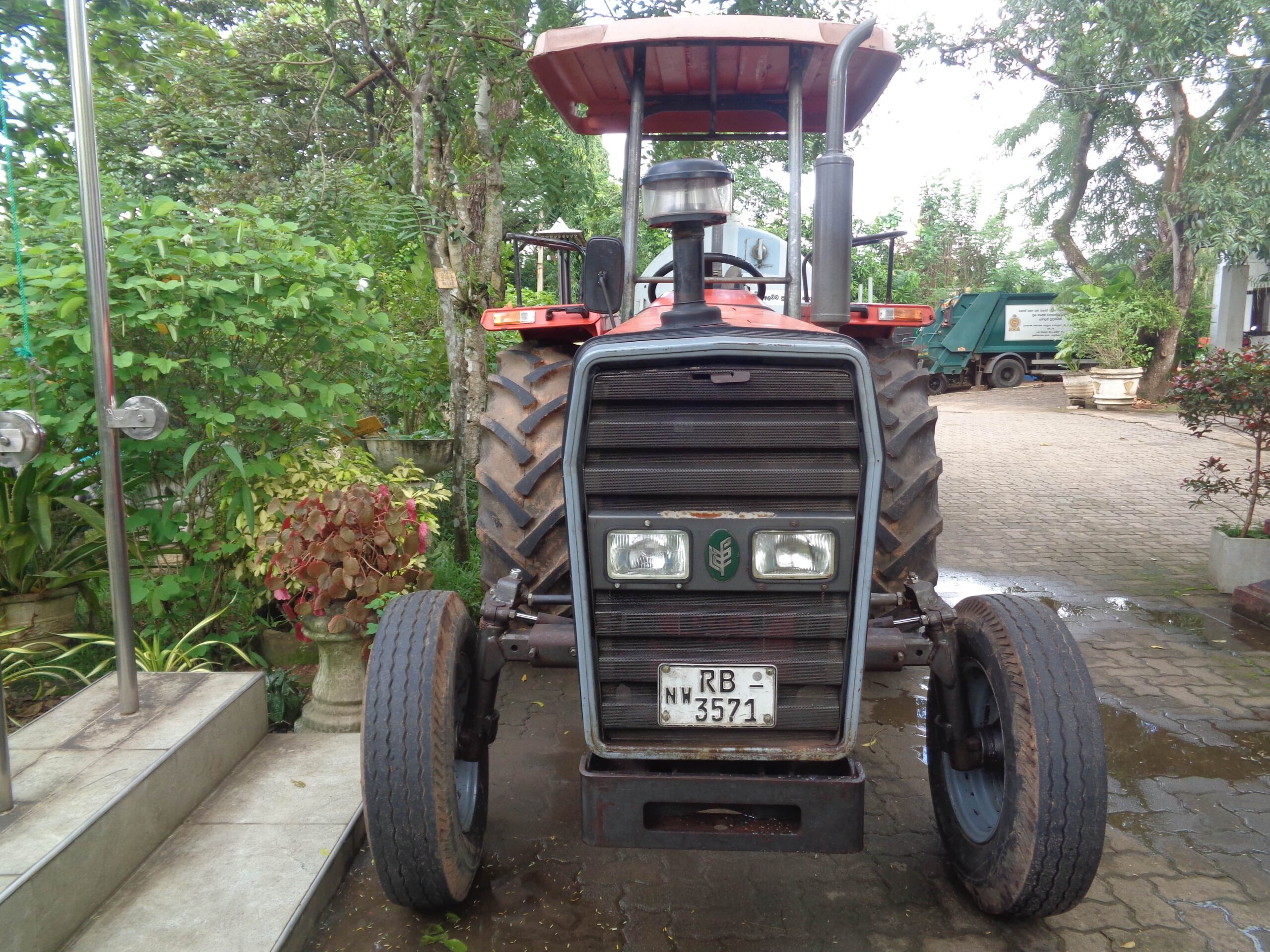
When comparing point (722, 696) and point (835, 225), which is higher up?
point (835, 225)

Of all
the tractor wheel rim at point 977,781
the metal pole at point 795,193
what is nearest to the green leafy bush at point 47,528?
the metal pole at point 795,193

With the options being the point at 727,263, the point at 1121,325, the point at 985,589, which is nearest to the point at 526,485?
the point at 727,263

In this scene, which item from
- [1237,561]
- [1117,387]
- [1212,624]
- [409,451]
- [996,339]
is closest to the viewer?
[1212,624]

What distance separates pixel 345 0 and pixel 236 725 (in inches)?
204

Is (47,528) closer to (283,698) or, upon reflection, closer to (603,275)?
(283,698)

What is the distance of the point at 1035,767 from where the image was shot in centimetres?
223

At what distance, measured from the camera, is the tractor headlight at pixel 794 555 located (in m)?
2.25

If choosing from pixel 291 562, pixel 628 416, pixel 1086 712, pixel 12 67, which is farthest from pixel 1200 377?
pixel 12 67

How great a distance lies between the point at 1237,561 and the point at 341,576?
5.30 meters

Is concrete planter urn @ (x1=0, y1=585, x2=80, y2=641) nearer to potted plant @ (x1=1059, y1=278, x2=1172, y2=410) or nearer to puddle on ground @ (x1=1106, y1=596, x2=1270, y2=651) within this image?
puddle on ground @ (x1=1106, y1=596, x2=1270, y2=651)

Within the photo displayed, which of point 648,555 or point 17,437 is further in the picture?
point 17,437

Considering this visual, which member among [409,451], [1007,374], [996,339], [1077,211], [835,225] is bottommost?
[409,451]

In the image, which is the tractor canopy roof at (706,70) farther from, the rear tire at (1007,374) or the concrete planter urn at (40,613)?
the rear tire at (1007,374)

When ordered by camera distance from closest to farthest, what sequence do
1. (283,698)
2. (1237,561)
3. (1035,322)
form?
(283,698), (1237,561), (1035,322)
